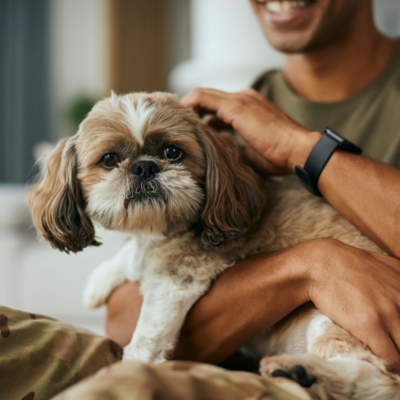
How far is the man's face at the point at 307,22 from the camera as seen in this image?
1485mm

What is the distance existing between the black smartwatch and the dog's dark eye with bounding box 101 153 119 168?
1.72 feet

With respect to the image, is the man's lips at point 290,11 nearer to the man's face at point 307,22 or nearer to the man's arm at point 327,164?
the man's face at point 307,22

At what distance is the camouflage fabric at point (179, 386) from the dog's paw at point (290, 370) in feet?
0.18

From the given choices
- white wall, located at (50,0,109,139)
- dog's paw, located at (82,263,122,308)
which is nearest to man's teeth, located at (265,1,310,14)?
dog's paw, located at (82,263,122,308)

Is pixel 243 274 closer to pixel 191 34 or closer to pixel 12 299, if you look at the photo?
pixel 12 299

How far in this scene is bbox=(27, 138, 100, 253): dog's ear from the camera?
1.11 meters

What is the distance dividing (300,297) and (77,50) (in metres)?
6.14

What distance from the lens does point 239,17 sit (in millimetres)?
3229

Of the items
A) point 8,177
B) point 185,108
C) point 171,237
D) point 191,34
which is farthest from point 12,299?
point 191,34

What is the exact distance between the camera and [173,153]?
1.10m

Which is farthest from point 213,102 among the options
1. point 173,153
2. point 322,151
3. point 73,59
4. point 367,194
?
point 73,59

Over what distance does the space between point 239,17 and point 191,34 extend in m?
3.21

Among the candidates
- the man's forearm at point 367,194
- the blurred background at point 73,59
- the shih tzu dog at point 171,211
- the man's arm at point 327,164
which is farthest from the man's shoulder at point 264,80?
the blurred background at point 73,59

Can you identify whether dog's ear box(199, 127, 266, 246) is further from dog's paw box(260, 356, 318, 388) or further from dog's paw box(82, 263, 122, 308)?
dog's paw box(82, 263, 122, 308)
